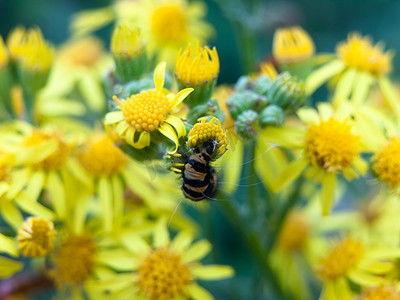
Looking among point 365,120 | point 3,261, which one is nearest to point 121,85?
point 3,261

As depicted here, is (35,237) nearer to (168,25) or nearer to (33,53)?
(33,53)

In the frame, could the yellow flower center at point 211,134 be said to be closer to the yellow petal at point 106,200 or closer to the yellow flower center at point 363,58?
the yellow petal at point 106,200

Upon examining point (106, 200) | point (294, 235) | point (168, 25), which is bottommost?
point (294, 235)

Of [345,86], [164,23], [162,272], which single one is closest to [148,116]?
[162,272]

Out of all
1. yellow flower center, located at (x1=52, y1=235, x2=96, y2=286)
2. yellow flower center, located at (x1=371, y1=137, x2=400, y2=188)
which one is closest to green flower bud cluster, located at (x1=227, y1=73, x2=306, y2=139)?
yellow flower center, located at (x1=371, y1=137, x2=400, y2=188)

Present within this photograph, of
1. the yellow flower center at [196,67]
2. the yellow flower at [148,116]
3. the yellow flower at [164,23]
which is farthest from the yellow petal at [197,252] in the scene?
the yellow flower at [164,23]

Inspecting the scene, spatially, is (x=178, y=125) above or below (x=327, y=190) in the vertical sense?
above

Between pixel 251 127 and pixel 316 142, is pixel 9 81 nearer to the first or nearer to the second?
pixel 251 127
